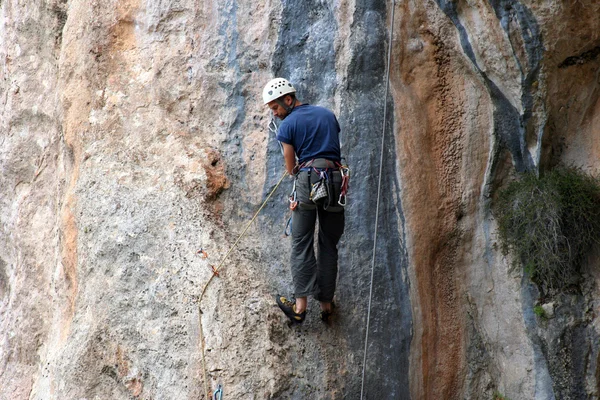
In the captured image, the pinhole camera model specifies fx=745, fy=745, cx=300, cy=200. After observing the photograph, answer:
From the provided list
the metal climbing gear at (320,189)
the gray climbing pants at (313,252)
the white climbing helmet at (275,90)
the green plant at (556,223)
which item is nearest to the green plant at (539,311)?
the green plant at (556,223)

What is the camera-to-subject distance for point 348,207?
6.84 metres

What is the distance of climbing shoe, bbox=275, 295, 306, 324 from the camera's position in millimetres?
6289

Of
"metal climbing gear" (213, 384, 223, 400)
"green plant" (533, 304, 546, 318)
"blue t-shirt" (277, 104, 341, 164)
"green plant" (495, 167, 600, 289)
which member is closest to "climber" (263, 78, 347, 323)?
"blue t-shirt" (277, 104, 341, 164)

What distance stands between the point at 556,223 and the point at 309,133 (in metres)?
2.38

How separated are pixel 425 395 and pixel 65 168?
14.6 feet

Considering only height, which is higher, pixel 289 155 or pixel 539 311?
pixel 289 155

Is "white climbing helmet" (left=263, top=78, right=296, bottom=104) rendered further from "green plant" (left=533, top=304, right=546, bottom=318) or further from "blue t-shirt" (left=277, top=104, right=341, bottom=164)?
"green plant" (left=533, top=304, right=546, bottom=318)

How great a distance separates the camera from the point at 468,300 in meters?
7.12

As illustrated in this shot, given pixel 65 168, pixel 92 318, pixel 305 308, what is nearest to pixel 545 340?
pixel 305 308

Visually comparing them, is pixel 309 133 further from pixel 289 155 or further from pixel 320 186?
pixel 320 186

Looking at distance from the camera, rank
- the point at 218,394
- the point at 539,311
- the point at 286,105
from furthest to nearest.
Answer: the point at 539,311, the point at 286,105, the point at 218,394

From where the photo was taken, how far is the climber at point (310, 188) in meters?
6.04

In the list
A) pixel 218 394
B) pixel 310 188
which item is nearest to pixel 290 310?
pixel 218 394

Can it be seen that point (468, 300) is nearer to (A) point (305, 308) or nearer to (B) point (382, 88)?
(A) point (305, 308)
